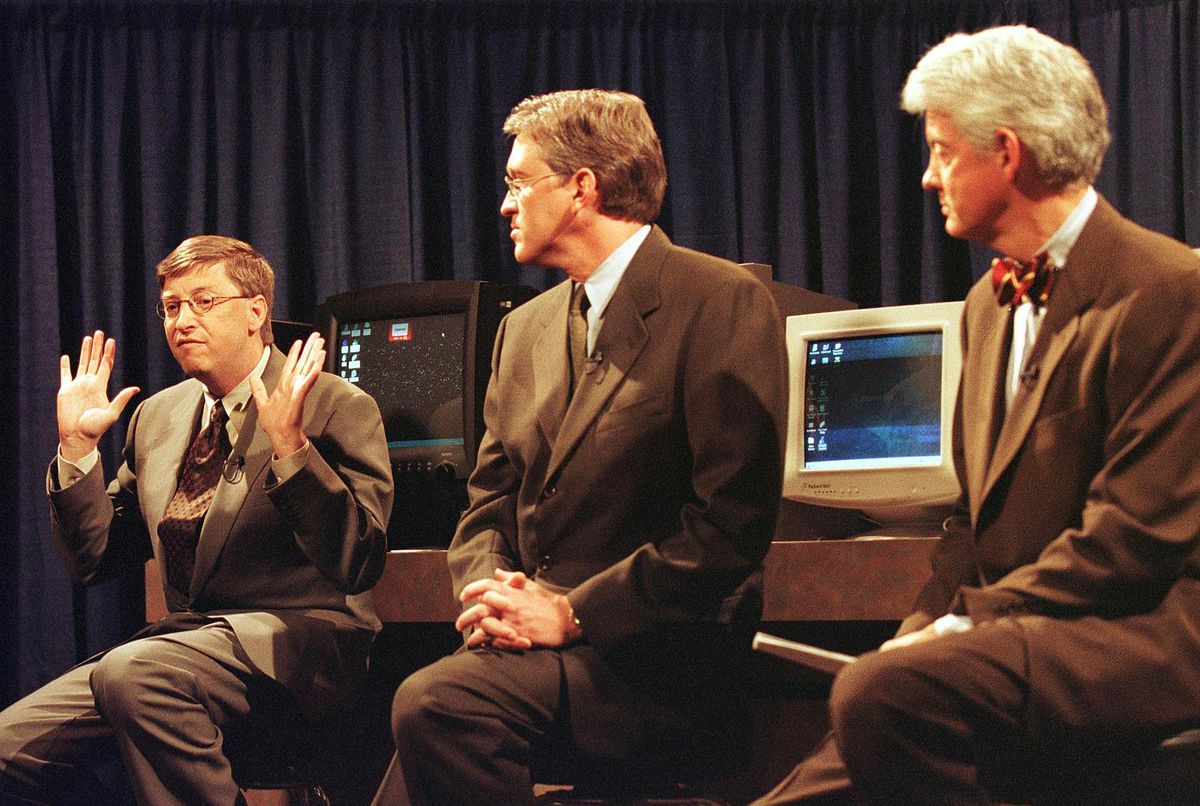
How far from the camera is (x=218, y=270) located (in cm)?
302

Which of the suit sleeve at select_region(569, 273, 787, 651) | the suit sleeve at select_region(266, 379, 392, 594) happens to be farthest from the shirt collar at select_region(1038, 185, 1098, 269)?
the suit sleeve at select_region(266, 379, 392, 594)

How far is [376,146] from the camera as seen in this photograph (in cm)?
429

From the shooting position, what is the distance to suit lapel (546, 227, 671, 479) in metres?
2.19

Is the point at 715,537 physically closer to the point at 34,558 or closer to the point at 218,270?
the point at 218,270

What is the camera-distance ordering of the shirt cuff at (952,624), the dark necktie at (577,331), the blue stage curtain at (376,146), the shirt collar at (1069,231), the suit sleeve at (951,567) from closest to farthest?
the shirt cuff at (952,624), the shirt collar at (1069,231), the suit sleeve at (951,567), the dark necktie at (577,331), the blue stage curtain at (376,146)

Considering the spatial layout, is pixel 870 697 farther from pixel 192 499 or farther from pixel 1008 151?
pixel 192 499

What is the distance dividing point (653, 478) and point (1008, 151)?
738 millimetres

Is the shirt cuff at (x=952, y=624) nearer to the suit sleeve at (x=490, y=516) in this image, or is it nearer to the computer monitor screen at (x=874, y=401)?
the suit sleeve at (x=490, y=516)

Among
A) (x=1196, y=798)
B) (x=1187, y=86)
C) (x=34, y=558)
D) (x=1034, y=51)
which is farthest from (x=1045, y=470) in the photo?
(x=34, y=558)

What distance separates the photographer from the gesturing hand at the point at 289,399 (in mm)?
2654

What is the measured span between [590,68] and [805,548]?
222cm

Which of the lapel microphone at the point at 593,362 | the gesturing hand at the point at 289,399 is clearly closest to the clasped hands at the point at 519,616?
the lapel microphone at the point at 593,362

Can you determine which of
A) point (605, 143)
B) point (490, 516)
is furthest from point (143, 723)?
point (605, 143)

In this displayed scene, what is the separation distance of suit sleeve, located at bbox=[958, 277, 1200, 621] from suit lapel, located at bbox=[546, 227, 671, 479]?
0.72 meters
